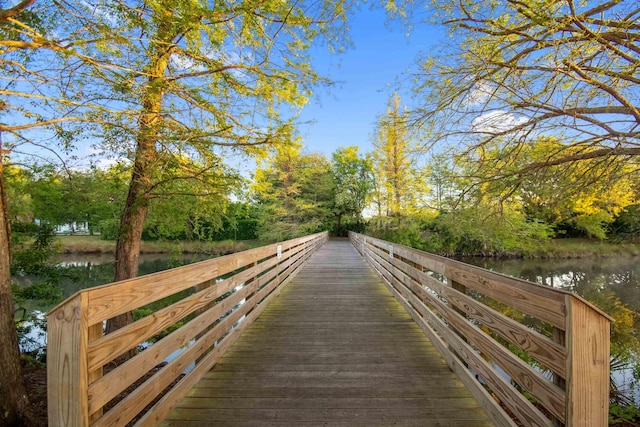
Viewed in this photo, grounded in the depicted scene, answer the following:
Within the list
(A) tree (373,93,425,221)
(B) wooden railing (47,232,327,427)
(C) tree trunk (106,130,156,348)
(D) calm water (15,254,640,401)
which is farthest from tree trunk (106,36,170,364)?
(A) tree (373,93,425,221)

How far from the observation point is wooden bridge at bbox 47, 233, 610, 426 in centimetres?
135

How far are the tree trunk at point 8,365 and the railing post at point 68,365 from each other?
1800mm

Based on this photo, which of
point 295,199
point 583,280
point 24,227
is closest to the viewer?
point 24,227

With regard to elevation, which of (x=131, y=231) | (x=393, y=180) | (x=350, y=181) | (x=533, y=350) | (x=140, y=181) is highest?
(x=350, y=181)

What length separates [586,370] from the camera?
1350 millimetres

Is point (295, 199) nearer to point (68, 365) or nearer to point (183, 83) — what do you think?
point (183, 83)

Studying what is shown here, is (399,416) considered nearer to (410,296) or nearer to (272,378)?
(272,378)

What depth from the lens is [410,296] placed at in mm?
4324

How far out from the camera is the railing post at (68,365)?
132 cm

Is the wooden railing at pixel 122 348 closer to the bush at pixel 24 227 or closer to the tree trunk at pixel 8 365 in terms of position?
the tree trunk at pixel 8 365

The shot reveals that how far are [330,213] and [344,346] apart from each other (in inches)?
1045

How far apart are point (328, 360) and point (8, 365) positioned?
2621 mm

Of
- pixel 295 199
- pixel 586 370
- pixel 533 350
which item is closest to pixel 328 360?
pixel 533 350

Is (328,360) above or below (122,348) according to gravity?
below
